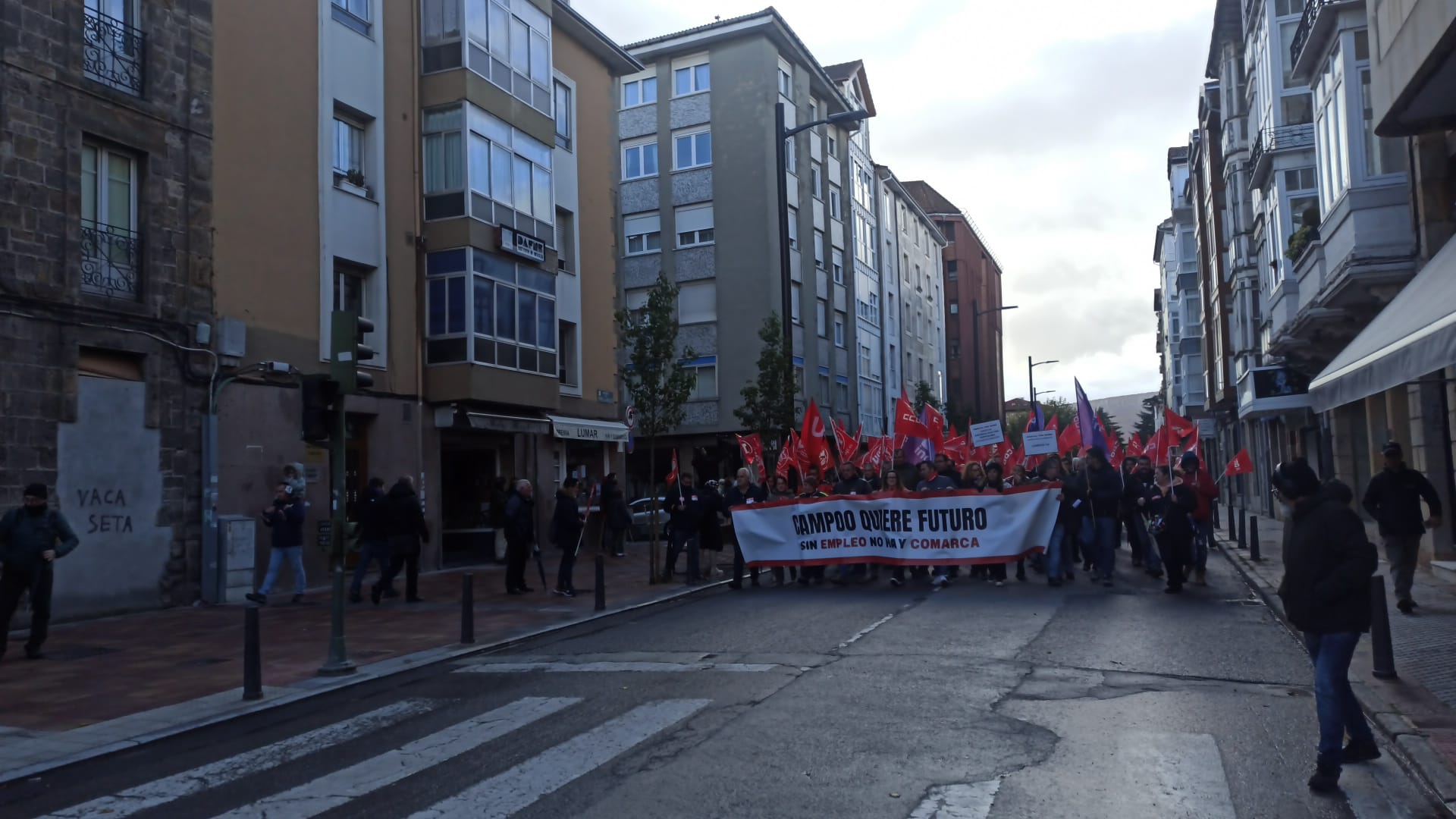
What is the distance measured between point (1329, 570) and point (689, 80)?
127 feet

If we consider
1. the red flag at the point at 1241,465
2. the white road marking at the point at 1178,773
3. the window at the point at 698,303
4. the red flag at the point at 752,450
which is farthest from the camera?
the window at the point at 698,303

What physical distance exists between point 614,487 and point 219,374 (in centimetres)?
876

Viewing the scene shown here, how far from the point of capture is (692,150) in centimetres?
4231

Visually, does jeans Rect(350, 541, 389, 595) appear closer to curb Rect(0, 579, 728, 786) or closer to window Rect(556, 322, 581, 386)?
curb Rect(0, 579, 728, 786)

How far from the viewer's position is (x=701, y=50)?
42.2 meters

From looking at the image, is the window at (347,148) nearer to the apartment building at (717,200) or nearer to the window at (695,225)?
the apartment building at (717,200)

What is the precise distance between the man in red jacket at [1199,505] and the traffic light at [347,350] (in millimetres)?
9812

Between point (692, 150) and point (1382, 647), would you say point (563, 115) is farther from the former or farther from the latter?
point (1382, 647)

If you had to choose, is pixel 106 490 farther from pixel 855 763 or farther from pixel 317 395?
pixel 855 763

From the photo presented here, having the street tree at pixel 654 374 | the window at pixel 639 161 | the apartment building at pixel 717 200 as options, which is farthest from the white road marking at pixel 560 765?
the window at pixel 639 161

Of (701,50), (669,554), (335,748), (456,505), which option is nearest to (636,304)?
(701,50)

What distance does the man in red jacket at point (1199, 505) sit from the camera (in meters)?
14.9

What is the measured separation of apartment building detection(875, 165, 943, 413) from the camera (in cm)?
5747

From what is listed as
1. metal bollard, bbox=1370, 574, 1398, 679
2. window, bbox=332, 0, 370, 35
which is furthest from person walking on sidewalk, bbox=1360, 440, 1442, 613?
window, bbox=332, 0, 370, 35
